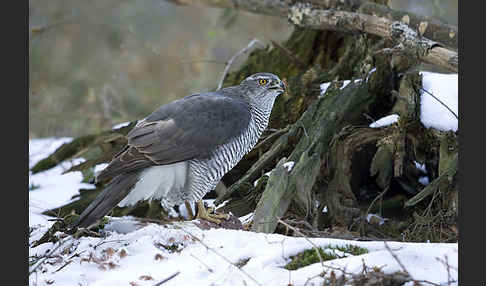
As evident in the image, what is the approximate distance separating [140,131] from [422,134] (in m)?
2.78

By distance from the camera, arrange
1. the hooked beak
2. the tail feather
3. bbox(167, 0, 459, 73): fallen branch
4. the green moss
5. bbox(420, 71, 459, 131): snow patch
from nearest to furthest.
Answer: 1. the green moss
2. the tail feather
3. the hooked beak
4. bbox(420, 71, 459, 131): snow patch
5. bbox(167, 0, 459, 73): fallen branch

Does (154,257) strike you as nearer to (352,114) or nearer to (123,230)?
(123,230)

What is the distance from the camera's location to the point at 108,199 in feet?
13.4

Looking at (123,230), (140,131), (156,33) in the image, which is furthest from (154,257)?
(156,33)

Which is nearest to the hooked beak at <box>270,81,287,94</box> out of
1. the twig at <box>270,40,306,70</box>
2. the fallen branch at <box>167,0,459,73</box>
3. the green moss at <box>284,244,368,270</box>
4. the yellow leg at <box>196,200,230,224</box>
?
the yellow leg at <box>196,200,230,224</box>

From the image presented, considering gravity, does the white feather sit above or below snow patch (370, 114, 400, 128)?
below

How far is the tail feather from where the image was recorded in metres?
3.98

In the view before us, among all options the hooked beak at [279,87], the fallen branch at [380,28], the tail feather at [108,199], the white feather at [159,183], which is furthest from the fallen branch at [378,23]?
the tail feather at [108,199]

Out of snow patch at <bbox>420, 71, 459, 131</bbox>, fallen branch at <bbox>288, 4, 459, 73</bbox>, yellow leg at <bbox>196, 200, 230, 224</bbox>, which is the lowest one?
yellow leg at <bbox>196, 200, 230, 224</bbox>

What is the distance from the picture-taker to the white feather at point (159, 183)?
14.6 feet

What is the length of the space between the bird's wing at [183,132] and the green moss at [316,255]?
148cm

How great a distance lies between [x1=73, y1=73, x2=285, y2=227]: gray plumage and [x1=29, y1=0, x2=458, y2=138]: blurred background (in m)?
4.77

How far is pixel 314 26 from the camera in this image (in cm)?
693

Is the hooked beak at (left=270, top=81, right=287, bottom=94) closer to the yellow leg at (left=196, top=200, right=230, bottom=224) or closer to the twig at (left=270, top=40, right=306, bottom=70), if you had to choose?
the yellow leg at (left=196, top=200, right=230, bottom=224)
